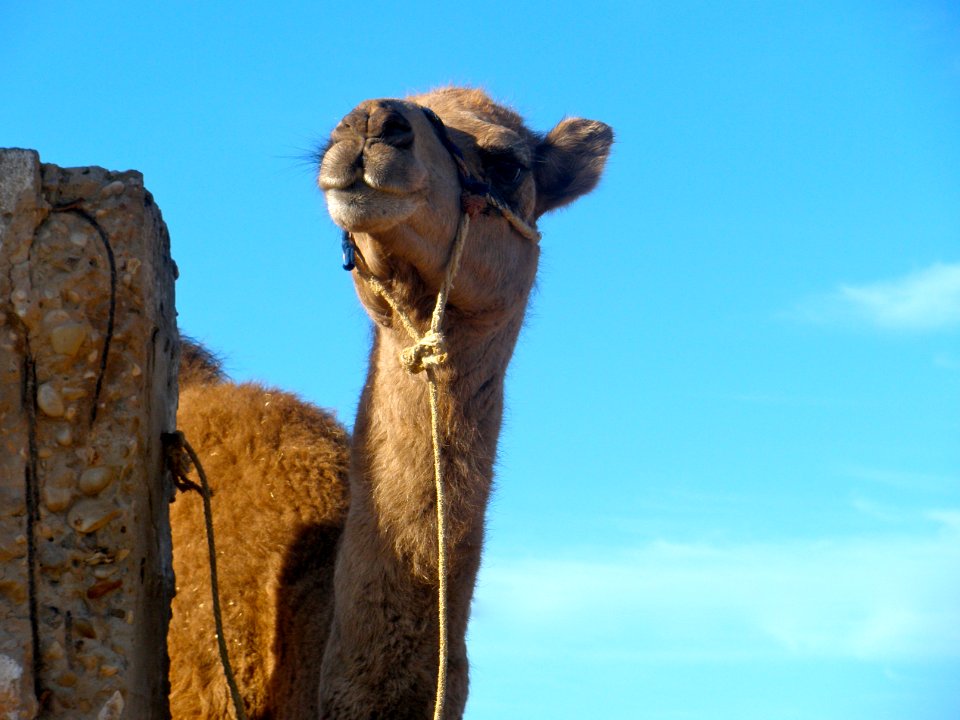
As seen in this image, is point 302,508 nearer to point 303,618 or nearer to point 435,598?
point 303,618

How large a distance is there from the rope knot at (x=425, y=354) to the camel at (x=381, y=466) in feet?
0.15

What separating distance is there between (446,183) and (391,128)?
42cm

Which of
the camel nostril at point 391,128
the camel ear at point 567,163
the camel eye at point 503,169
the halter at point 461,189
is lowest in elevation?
the camel nostril at point 391,128

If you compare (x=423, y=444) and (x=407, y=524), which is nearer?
(x=407, y=524)

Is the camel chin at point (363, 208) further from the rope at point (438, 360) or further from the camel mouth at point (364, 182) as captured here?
the rope at point (438, 360)

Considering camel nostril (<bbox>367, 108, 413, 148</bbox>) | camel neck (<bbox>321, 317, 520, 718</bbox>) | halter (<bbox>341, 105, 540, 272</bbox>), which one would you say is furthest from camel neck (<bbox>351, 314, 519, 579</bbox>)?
camel nostril (<bbox>367, 108, 413, 148</bbox>)

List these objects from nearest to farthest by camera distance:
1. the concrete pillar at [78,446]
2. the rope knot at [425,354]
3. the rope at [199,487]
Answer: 1. the concrete pillar at [78,446]
2. the rope at [199,487]
3. the rope knot at [425,354]

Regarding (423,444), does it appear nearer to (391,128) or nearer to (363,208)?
(363,208)

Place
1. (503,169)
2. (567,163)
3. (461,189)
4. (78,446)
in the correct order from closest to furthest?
1. (78,446)
2. (461,189)
3. (503,169)
4. (567,163)

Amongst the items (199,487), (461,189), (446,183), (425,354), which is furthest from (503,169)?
(199,487)

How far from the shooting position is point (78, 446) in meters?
4.15

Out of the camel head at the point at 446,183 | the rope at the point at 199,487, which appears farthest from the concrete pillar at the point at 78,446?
the camel head at the point at 446,183

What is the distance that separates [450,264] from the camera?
5188 mm

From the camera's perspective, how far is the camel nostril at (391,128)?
474 centimetres
